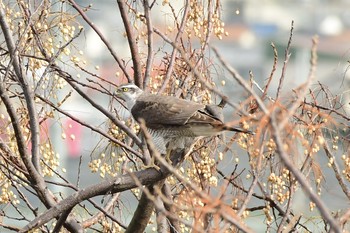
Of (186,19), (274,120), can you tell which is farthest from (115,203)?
(274,120)

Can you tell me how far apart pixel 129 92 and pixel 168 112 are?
0.29 m

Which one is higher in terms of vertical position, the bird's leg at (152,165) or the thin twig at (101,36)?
the thin twig at (101,36)

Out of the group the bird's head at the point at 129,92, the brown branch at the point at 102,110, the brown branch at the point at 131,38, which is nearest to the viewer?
the brown branch at the point at 102,110

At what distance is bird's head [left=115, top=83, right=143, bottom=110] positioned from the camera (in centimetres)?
564

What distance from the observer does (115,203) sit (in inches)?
244

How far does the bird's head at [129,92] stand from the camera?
5.64 m

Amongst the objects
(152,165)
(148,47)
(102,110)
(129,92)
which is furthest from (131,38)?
(152,165)

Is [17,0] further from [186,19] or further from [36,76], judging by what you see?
[186,19]

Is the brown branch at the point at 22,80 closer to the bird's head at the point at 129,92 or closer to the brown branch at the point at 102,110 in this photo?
the brown branch at the point at 102,110

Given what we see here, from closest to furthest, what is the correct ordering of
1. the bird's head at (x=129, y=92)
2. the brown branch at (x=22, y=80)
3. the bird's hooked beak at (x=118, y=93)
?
the brown branch at (x=22, y=80) → the bird's head at (x=129, y=92) → the bird's hooked beak at (x=118, y=93)

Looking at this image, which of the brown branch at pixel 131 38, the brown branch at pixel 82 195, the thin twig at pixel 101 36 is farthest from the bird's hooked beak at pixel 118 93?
the brown branch at pixel 82 195

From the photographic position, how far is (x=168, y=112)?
5.64 meters

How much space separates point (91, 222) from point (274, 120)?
3.05 m

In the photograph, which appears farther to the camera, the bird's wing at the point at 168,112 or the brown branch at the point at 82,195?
the bird's wing at the point at 168,112
